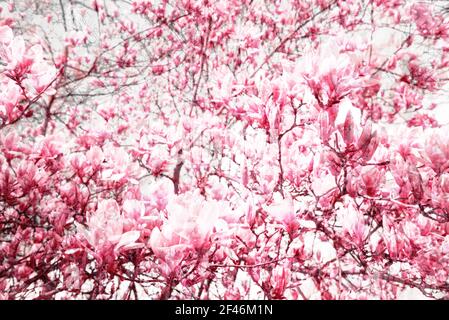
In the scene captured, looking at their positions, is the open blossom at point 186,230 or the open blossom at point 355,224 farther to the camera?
the open blossom at point 355,224

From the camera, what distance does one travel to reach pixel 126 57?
12.3 ft

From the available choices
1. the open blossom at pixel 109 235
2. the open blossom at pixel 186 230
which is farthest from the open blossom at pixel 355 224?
the open blossom at pixel 109 235

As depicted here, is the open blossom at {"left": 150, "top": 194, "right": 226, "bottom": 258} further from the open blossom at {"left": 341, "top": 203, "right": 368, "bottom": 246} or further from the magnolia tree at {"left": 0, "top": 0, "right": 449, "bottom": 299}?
the open blossom at {"left": 341, "top": 203, "right": 368, "bottom": 246}

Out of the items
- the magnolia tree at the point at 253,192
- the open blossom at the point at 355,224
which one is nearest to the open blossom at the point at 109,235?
the magnolia tree at the point at 253,192

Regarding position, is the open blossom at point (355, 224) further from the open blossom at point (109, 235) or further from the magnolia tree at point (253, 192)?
the open blossom at point (109, 235)

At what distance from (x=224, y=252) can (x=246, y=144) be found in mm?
722

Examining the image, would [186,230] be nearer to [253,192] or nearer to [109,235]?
[109,235]

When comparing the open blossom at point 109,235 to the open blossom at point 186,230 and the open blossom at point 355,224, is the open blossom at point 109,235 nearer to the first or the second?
the open blossom at point 186,230

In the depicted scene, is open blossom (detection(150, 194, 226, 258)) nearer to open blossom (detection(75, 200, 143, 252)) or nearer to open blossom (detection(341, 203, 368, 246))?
open blossom (detection(75, 200, 143, 252))

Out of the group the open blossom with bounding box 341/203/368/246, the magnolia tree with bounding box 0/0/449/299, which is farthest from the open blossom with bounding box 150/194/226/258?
the open blossom with bounding box 341/203/368/246

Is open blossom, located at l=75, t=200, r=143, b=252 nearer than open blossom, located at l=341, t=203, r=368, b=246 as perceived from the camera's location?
Yes

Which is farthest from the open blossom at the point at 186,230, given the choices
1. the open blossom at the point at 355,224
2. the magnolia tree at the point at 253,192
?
the open blossom at the point at 355,224

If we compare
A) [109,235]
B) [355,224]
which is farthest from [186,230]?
[355,224]
